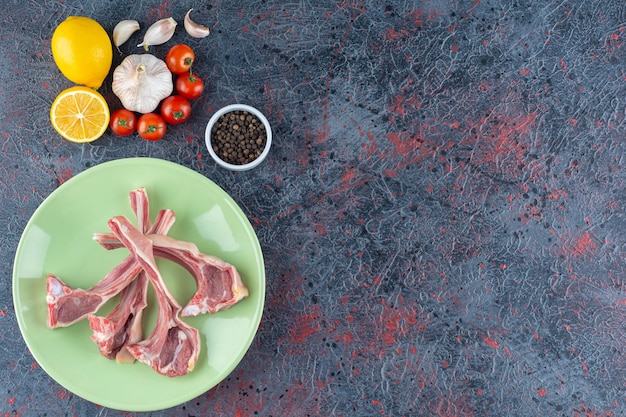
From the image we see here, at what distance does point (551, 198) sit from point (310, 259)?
0.81 metres

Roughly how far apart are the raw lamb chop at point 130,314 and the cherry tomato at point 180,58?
0.41m

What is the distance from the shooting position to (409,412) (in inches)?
67.2

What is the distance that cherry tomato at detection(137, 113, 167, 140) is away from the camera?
1.63 m

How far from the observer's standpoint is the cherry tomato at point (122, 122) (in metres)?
1.64

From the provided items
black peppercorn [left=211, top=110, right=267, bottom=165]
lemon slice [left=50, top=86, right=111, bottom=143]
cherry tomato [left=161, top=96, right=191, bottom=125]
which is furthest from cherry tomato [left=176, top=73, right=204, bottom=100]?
lemon slice [left=50, top=86, right=111, bottom=143]

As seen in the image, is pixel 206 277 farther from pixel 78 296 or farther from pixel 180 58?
pixel 180 58

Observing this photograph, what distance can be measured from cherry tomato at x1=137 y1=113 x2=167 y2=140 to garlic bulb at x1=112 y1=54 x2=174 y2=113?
0.12 feet

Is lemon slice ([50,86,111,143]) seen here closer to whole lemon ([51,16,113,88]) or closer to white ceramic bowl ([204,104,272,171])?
whole lemon ([51,16,113,88])

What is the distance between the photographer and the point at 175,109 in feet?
5.38

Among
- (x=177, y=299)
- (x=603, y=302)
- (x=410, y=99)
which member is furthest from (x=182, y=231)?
(x=603, y=302)

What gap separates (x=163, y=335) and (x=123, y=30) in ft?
3.12

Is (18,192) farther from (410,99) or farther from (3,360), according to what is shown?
(410,99)

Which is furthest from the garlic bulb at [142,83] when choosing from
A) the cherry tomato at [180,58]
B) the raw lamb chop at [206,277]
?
the raw lamb chop at [206,277]

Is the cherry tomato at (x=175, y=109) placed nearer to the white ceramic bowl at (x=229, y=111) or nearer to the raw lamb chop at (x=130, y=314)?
the white ceramic bowl at (x=229, y=111)
